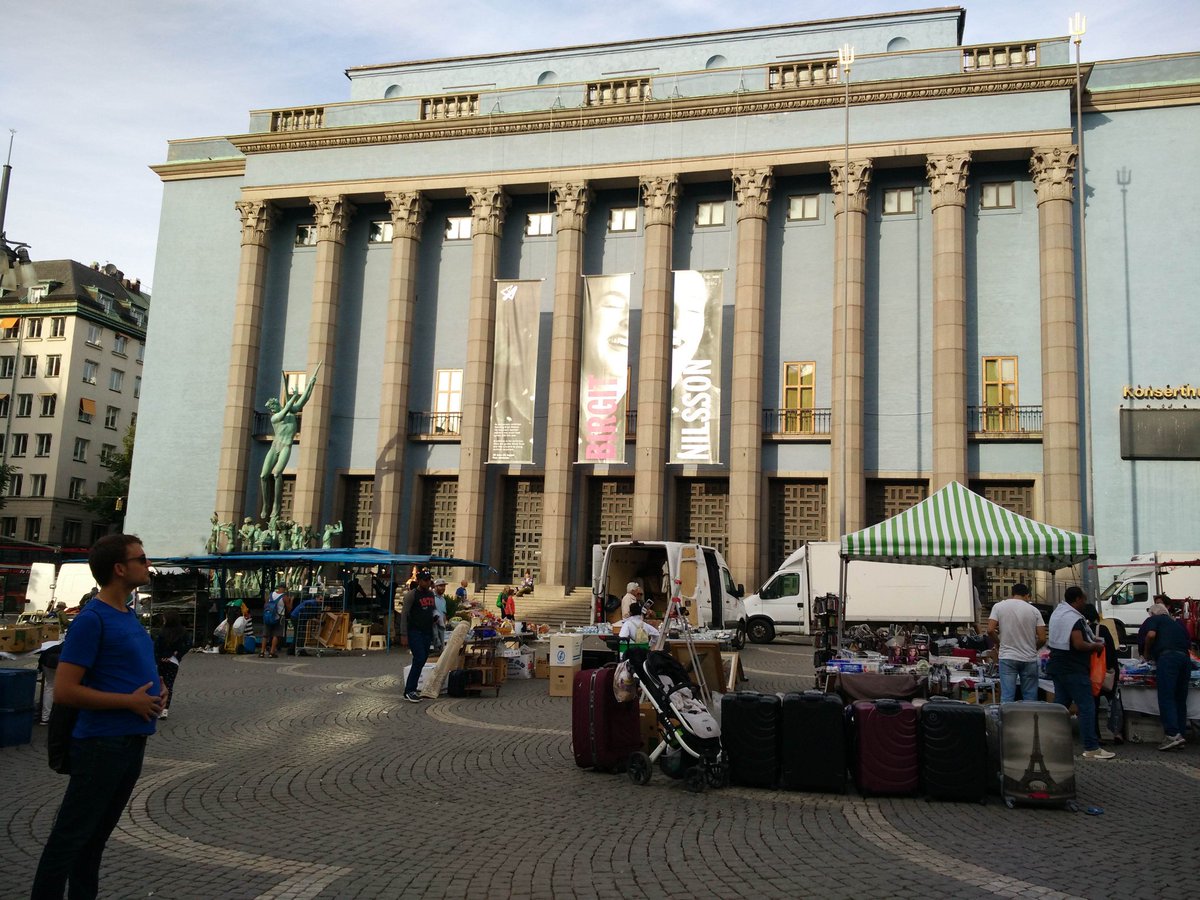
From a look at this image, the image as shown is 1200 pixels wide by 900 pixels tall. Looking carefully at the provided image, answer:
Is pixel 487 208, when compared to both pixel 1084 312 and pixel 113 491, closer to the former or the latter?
pixel 1084 312

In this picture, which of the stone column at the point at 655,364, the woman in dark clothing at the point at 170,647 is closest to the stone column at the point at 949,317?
the stone column at the point at 655,364

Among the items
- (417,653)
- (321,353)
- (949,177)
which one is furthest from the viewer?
(321,353)

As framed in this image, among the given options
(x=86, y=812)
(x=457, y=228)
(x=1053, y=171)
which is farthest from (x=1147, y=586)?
(x=86, y=812)

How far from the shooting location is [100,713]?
4.82 meters

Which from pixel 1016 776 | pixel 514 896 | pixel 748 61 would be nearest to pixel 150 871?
pixel 514 896

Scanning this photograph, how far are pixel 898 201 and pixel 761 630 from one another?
16310 mm

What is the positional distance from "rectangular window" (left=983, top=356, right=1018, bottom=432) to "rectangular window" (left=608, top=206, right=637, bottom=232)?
44.7ft

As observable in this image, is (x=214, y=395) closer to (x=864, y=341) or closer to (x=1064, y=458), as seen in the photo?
(x=864, y=341)

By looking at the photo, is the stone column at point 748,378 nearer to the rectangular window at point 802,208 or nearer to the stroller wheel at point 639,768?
the rectangular window at point 802,208

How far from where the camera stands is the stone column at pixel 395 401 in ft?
120

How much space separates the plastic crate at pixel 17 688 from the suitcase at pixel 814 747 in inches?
332

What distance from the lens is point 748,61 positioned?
1565 inches

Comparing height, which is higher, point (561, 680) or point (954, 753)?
point (954, 753)

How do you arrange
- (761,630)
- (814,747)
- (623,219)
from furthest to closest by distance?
(623,219)
(761,630)
(814,747)
